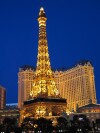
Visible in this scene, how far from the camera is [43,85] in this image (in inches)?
3302

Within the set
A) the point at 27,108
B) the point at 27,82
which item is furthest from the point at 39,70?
the point at 27,82

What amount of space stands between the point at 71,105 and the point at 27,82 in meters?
21.9

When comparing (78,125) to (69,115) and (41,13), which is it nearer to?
(69,115)

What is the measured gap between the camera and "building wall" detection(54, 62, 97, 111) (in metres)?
112

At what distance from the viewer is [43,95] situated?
82438 mm

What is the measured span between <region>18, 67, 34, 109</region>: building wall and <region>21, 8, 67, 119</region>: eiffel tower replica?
35.8 m

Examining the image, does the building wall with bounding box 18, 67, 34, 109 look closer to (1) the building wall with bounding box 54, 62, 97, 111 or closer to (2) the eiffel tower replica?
(1) the building wall with bounding box 54, 62, 97, 111

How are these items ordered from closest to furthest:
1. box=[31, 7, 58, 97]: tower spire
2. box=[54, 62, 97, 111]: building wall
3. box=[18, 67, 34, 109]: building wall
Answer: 1. box=[31, 7, 58, 97]: tower spire
2. box=[54, 62, 97, 111]: building wall
3. box=[18, 67, 34, 109]: building wall

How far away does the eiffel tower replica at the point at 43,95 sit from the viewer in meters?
81.0

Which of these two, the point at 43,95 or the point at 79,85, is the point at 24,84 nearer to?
the point at 79,85

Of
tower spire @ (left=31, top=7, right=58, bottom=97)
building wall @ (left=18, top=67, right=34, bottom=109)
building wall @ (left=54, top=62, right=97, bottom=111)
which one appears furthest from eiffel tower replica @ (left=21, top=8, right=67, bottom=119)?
building wall @ (left=18, top=67, right=34, bottom=109)

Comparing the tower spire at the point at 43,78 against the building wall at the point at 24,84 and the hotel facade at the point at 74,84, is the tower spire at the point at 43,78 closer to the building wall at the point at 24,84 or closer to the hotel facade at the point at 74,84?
the hotel facade at the point at 74,84

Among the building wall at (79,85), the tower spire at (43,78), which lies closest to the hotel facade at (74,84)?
the building wall at (79,85)

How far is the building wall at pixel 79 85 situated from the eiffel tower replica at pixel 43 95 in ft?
96.1
